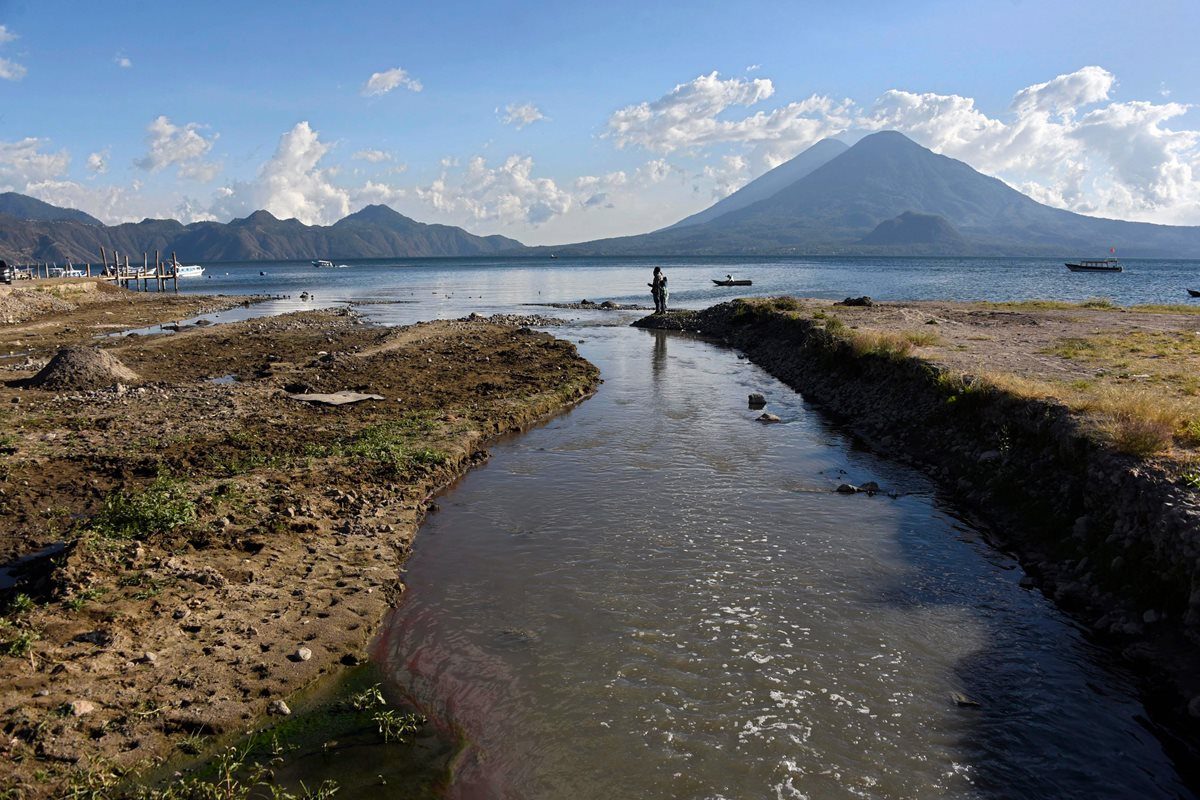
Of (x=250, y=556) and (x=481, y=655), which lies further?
(x=250, y=556)

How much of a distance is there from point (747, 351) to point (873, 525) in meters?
27.4

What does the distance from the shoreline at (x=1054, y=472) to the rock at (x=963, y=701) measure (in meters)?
2.07

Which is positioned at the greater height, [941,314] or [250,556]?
[941,314]

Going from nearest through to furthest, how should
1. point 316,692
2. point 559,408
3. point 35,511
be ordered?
point 316,692
point 35,511
point 559,408

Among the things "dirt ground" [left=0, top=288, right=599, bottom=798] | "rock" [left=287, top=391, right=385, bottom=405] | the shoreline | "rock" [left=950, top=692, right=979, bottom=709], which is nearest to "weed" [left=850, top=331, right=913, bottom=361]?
the shoreline

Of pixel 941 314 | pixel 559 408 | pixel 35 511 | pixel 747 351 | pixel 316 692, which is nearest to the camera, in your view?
pixel 316 692

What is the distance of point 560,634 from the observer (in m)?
9.99

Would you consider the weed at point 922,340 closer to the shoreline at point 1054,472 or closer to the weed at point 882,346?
the shoreline at point 1054,472

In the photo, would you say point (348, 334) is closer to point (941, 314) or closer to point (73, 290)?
point (941, 314)

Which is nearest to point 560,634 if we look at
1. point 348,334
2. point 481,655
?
point 481,655

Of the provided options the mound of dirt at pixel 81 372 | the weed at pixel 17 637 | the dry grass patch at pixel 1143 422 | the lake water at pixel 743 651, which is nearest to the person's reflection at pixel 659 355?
the lake water at pixel 743 651

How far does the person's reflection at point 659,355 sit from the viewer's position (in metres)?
33.2

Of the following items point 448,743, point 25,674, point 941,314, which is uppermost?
point 941,314

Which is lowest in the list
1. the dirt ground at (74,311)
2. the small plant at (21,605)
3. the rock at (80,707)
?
the rock at (80,707)
